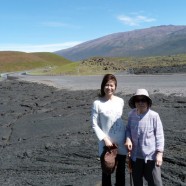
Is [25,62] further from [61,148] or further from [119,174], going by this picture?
[119,174]

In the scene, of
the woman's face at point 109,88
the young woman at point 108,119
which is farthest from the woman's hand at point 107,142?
the woman's face at point 109,88

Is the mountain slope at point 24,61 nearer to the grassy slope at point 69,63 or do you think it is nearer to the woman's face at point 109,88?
the grassy slope at point 69,63

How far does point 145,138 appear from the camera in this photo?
15.1 feet

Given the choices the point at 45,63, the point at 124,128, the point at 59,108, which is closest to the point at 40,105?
the point at 59,108

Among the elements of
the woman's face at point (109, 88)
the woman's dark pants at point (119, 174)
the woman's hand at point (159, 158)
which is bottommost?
the woman's dark pants at point (119, 174)

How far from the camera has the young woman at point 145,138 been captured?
456cm

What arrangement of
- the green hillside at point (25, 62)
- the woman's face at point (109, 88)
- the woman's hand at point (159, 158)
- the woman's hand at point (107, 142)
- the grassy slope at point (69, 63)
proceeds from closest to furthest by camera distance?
the woman's hand at point (159, 158), the woman's hand at point (107, 142), the woman's face at point (109, 88), the grassy slope at point (69, 63), the green hillside at point (25, 62)

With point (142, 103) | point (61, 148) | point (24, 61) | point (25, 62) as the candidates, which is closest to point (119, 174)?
point (142, 103)

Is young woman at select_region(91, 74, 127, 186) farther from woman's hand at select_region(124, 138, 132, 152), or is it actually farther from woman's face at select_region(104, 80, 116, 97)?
woman's hand at select_region(124, 138, 132, 152)

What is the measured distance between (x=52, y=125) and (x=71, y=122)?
26.8 inches

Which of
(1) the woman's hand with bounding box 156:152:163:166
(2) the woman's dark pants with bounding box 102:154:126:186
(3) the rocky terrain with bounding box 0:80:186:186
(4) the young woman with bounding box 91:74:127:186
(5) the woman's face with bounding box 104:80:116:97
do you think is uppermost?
(5) the woman's face with bounding box 104:80:116:97

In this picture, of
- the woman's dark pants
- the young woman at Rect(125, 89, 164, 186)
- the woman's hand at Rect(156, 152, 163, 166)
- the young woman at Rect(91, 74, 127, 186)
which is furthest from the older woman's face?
the woman's dark pants

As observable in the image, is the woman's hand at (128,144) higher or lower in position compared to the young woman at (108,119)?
lower

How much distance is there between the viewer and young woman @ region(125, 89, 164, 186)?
180 inches
